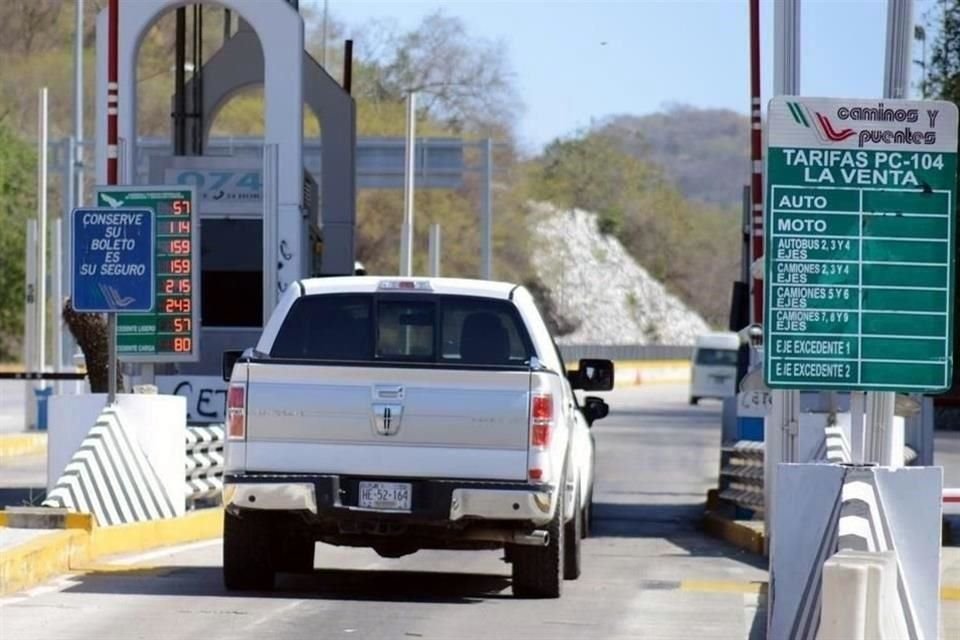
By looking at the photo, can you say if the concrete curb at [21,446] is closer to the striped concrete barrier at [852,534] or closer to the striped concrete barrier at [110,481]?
the striped concrete barrier at [110,481]

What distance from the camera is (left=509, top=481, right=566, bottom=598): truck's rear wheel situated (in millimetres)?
13242

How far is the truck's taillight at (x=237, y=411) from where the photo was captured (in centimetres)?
1281

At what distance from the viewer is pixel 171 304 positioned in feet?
65.7

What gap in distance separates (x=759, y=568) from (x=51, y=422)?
591 centimetres

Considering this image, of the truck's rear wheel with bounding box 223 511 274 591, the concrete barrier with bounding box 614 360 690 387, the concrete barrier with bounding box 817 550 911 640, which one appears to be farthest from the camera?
the concrete barrier with bounding box 614 360 690 387

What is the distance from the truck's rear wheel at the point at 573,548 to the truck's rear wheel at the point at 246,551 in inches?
83.7

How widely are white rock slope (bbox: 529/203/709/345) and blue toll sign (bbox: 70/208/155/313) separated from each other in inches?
3872

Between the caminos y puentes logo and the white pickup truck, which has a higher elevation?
the caminos y puentes logo

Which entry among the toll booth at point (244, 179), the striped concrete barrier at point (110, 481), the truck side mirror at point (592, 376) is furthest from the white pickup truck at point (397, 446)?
the toll booth at point (244, 179)

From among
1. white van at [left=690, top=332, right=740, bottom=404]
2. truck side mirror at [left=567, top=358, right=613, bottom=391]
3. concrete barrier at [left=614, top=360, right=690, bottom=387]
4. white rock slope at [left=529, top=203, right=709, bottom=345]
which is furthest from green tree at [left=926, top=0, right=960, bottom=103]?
white rock slope at [left=529, top=203, right=709, bottom=345]

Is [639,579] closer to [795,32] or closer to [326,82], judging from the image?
[795,32]

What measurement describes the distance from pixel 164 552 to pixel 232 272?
32.5 ft

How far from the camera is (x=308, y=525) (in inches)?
519

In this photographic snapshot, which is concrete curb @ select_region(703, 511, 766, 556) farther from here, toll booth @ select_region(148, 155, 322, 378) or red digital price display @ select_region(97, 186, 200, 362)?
toll booth @ select_region(148, 155, 322, 378)
